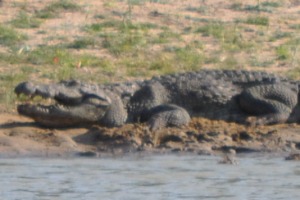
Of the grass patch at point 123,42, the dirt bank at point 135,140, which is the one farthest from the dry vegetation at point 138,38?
the dirt bank at point 135,140

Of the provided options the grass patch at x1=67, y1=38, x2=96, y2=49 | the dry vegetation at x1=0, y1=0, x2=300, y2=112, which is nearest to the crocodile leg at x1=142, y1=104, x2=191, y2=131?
the dry vegetation at x1=0, y1=0, x2=300, y2=112

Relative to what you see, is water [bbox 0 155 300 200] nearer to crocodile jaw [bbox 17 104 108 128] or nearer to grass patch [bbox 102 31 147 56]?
crocodile jaw [bbox 17 104 108 128]

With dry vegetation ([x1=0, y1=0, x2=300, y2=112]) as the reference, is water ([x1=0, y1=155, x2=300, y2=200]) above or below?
below

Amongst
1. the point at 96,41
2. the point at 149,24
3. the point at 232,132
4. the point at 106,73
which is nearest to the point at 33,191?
the point at 232,132

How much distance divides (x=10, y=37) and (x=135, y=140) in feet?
13.6

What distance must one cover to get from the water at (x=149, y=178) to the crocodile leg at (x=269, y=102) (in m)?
1.16

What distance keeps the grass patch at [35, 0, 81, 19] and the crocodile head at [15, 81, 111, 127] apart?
453 centimetres

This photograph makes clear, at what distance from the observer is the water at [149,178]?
368 inches

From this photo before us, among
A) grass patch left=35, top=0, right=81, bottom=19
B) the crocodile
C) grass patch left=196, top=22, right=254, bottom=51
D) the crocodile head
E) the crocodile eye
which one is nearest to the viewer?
the crocodile head

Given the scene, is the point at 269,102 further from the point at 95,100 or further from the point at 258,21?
the point at 258,21

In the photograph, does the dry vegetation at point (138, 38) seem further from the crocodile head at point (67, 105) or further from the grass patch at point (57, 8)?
the crocodile head at point (67, 105)

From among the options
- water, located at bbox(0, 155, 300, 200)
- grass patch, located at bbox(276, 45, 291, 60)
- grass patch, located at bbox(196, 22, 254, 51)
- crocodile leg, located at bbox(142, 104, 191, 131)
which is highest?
grass patch, located at bbox(196, 22, 254, 51)

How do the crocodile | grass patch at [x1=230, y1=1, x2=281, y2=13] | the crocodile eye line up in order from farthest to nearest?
grass patch at [x1=230, y1=1, x2=281, y2=13] < the crocodile eye < the crocodile

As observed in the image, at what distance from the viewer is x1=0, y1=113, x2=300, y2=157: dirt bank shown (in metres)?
10.9
